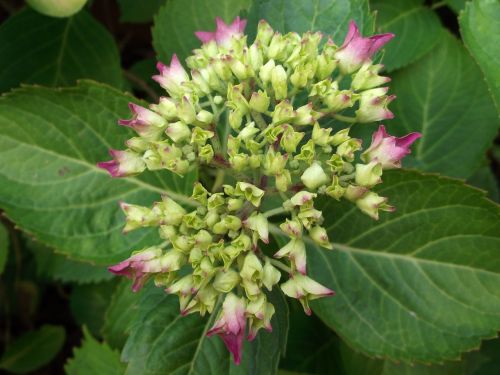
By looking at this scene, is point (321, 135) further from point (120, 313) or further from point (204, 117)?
point (120, 313)

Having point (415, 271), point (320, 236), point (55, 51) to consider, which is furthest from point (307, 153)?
point (55, 51)

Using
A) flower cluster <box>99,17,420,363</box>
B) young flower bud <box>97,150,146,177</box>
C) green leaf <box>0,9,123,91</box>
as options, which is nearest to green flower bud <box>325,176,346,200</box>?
flower cluster <box>99,17,420,363</box>

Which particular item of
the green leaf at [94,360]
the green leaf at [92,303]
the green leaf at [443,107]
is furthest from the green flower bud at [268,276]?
the green leaf at [92,303]

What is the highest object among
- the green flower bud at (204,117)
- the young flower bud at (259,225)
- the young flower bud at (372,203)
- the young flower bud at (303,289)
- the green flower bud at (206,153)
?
the green flower bud at (204,117)

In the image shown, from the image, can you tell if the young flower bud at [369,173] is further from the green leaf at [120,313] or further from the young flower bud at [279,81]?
the green leaf at [120,313]

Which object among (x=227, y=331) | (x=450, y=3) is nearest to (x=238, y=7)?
(x=450, y=3)

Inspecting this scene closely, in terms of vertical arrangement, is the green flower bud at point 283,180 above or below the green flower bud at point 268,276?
above

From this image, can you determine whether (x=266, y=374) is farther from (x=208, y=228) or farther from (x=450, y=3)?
(x=450, y=3)

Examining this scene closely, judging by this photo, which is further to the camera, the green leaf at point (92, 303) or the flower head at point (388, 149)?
the green leaf at point (92, 303)

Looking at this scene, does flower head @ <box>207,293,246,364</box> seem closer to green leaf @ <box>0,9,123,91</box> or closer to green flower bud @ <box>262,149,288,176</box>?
green flower bud @ <box>262,149,288,176</box>
